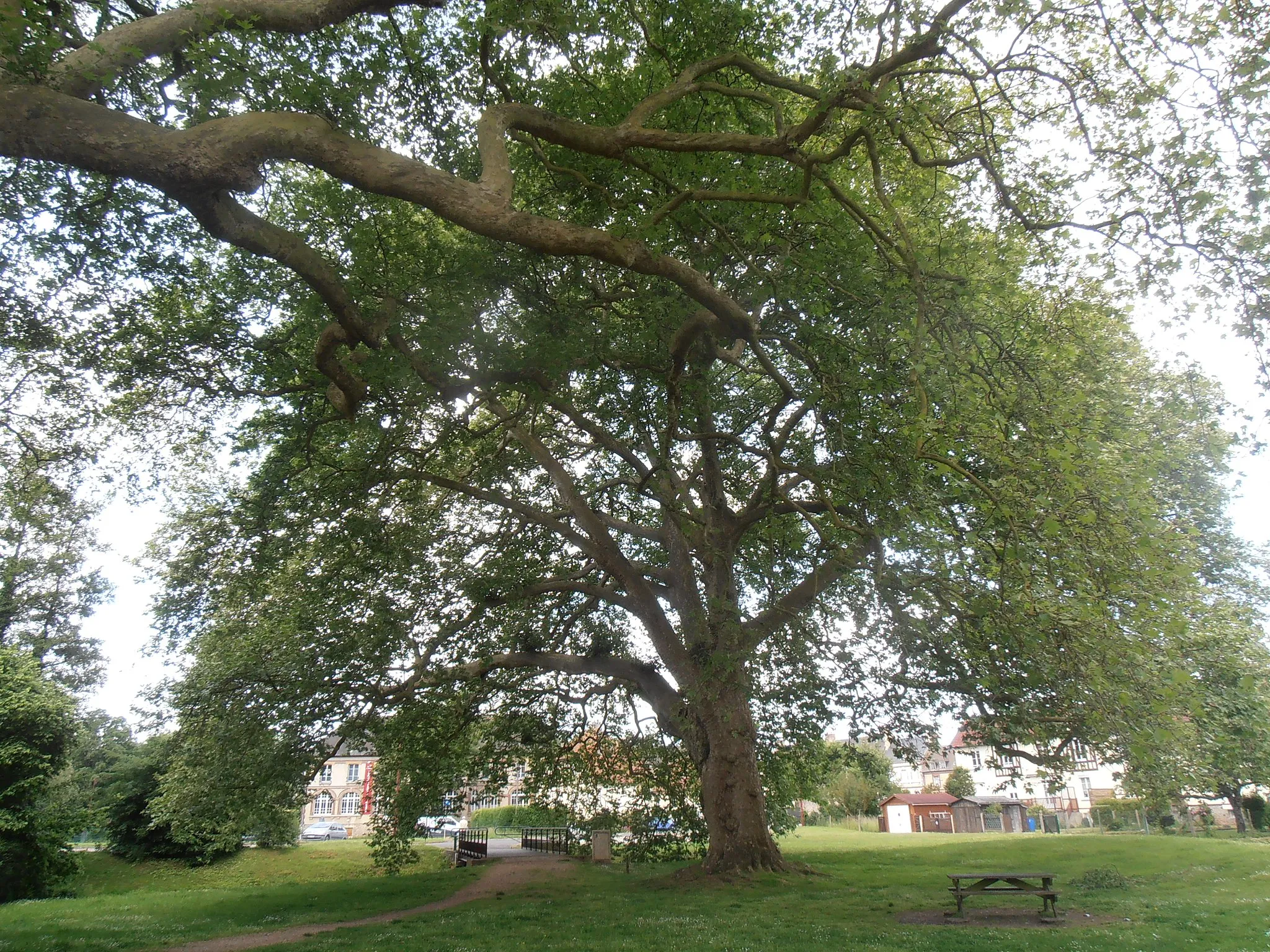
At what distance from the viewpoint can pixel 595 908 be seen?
1207 cm

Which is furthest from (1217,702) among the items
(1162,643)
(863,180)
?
(863,180)

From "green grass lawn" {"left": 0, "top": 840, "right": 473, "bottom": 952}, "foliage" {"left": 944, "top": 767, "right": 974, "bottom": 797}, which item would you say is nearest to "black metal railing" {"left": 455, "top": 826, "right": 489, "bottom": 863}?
"green grass lawn" {"left": 0, "top": 840, "right": 473, "bottom": 952}

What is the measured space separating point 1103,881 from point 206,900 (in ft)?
56.1

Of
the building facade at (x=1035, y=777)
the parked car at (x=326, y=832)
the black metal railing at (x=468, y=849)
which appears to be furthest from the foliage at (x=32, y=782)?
the parked car at (x=326, y=832)

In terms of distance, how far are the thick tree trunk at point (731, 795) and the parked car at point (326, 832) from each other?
3968 centimetres

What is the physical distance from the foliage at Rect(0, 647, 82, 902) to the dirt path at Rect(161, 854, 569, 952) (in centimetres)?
841

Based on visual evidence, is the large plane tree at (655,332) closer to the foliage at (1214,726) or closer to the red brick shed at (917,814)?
the foliage at (1214,726)

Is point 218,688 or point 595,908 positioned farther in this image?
point 218,688

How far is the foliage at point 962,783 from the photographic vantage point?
165 feet

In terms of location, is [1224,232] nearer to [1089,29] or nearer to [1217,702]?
[1089,29]

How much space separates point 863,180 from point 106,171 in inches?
365

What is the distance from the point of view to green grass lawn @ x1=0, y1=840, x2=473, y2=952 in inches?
418

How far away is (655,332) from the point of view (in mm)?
9172

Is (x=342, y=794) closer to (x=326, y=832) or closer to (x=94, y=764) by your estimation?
(x=326, y=832)
